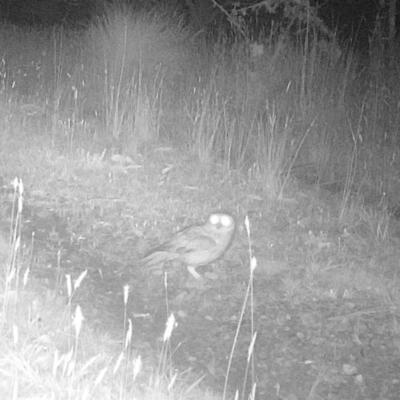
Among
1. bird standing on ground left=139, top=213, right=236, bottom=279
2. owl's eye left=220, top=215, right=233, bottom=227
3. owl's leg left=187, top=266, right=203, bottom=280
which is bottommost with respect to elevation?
owl's leg left=187, top=266, right=203, bottom=280

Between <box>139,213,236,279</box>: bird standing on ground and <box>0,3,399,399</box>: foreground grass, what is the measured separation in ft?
0.46

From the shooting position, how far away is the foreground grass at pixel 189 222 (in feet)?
12.0

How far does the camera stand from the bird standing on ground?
4.67 meters

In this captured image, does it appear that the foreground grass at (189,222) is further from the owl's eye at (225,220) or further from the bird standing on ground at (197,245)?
the owl's eye at (225,220)

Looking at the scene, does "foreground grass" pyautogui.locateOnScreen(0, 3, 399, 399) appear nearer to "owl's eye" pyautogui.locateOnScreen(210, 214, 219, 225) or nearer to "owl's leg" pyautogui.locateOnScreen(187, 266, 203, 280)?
"owl's leg" pyautogui.locateOnScreen(187, 266, 203, 280)

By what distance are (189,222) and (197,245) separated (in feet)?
2.70

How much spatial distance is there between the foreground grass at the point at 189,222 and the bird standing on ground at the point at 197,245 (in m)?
0.14

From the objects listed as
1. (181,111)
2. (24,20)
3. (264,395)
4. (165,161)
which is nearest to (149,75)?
(181,111)

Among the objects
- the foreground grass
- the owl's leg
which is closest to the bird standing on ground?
the owl's leg

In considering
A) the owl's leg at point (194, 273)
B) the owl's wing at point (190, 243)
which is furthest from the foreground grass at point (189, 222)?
the owl's wing at point (190, 243)

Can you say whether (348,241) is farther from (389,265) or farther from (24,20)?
(24,20)

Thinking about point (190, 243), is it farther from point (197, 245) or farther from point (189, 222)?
point (189, 222)

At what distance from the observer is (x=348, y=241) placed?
5504 millimetres

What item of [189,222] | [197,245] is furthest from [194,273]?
[189,222]
